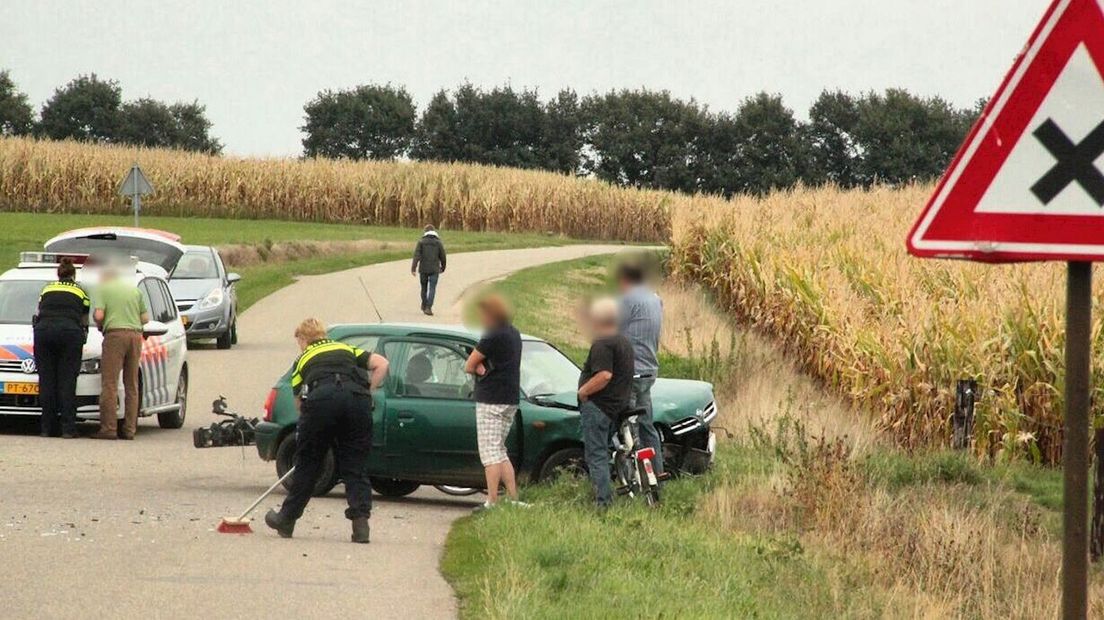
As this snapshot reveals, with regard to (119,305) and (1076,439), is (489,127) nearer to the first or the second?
(119,305)

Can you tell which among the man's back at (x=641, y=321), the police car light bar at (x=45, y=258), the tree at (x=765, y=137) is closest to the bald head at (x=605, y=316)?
the man's back at (x=641, y=321)

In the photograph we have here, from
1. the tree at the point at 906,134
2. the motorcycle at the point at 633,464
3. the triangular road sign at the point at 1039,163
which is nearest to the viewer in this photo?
the triangular road sign at the point at 1039,163

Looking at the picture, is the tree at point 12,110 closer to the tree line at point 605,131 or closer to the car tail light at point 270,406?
the tree line at point 605,131

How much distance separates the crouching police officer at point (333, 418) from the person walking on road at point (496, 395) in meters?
1.48

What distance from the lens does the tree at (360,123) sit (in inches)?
4528

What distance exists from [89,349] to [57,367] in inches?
36.4

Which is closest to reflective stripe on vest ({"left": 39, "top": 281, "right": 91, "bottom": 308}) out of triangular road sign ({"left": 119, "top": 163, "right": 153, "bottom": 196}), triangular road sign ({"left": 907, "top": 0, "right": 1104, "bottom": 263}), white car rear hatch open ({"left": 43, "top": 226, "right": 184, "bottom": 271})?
white car rear hatch open ({"left": 43, "top": 226, "right": 184, "bottom": 271})

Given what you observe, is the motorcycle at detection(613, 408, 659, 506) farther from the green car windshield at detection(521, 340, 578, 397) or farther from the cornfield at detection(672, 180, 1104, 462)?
the cornfield at detection(672, 180, 1104, 462)

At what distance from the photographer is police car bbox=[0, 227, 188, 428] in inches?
726

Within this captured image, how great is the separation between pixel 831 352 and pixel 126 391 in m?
7.62

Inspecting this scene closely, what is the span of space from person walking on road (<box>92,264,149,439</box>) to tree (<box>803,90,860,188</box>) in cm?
8513

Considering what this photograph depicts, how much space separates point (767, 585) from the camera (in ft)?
34.0

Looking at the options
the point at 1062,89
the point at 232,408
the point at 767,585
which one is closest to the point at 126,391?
the point at 232,408

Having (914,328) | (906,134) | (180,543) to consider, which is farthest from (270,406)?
(906,134)
